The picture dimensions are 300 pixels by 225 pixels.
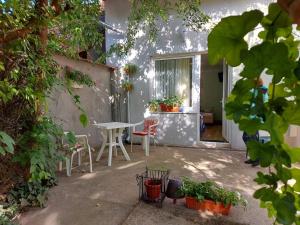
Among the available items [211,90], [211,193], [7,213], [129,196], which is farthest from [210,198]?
[211,90]

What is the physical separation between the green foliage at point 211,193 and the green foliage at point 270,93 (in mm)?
2105

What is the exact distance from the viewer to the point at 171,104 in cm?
566

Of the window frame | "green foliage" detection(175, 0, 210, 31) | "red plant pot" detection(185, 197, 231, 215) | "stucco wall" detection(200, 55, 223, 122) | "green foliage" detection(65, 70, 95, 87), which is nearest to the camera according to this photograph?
"red plant pot" detection(185, 197, 231, 215)

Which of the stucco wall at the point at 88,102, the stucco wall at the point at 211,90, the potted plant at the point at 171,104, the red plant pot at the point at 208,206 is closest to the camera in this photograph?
the red plant pot at the point at 208,206

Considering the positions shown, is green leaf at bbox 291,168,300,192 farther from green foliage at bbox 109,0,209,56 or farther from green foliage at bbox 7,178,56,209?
green foliage at bbox 109,0,209,56

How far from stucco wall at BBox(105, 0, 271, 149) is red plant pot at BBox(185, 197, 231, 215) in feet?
9.59

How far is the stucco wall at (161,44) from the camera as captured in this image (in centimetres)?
520

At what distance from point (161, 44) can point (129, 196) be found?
4.03 meters

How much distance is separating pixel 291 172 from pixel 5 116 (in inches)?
79.3

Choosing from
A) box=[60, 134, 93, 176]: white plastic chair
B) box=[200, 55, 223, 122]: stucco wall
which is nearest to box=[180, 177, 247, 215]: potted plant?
box=[60, 134, 93, 176]: white plastic chair

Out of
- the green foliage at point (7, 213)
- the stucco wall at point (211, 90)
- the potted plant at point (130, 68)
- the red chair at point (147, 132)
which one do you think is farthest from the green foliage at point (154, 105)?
the stucco wall at point (211, 90)

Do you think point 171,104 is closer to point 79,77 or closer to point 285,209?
point 79,77

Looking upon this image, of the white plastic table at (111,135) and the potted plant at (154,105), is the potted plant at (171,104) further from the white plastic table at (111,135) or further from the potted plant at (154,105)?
the white plastic table at (111,135)

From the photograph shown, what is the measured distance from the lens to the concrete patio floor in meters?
2.27
